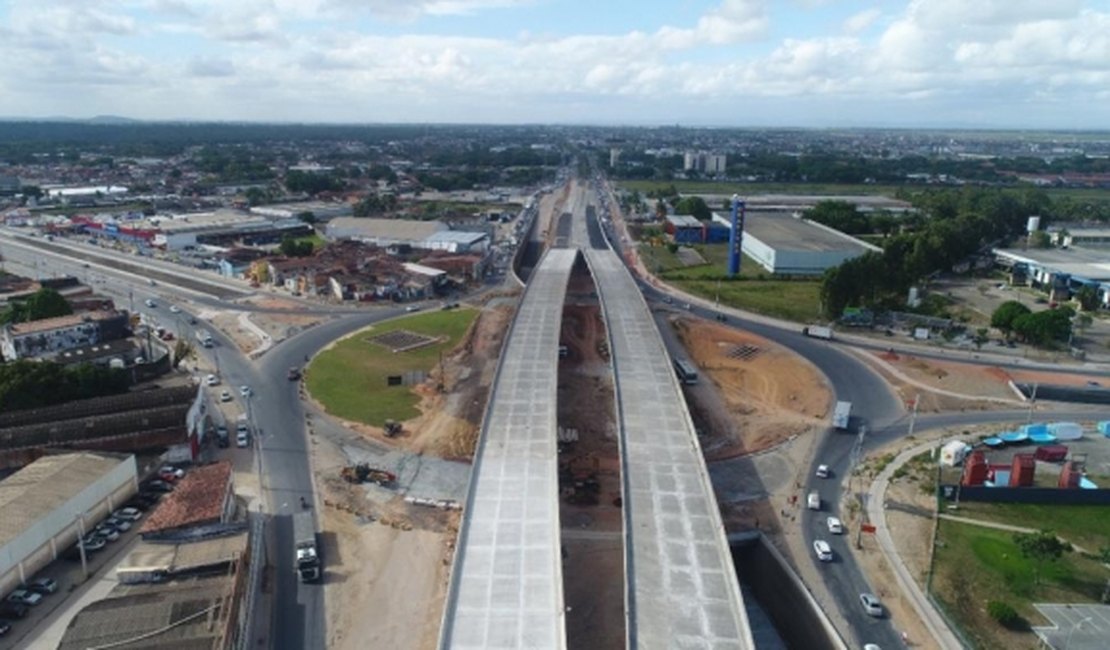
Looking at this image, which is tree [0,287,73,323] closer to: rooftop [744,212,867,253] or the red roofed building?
the red roofed building

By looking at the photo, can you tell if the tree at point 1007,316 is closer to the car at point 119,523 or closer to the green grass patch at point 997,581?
the green grass patch at point 997,581

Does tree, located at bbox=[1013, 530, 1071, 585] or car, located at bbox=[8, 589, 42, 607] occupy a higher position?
tree, located at bbox=[1013, 530, 1071, 585]

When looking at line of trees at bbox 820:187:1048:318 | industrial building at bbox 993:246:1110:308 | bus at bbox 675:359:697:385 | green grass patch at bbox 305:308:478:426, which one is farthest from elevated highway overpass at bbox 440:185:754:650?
industrial building at bbox 993:246:1110:308

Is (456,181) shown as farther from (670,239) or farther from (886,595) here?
(886,595)

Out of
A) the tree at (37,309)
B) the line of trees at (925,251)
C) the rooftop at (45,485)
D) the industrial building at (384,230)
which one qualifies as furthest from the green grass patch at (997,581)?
the industrial building at (384,230)

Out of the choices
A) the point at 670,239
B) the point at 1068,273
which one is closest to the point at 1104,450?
the point at 1068,273
